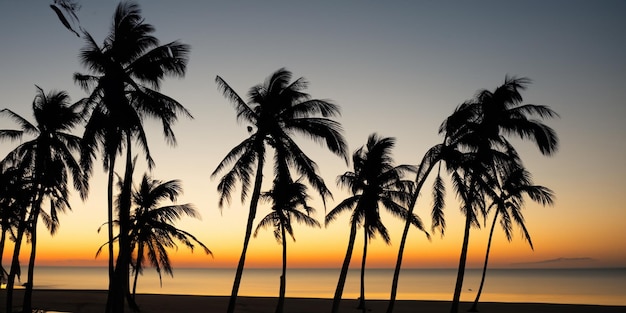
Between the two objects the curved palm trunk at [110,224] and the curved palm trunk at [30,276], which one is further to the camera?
the curved palm trunk at [30,276]

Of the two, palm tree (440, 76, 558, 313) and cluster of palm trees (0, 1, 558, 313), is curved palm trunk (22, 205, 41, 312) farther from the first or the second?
palm tree (440, 76, 558, 313)

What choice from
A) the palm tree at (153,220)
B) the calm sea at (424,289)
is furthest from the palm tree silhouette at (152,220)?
the calm sea at (424,289)

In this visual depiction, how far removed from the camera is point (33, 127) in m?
22.8

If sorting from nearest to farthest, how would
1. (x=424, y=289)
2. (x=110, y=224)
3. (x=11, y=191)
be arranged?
1. (x=110, y=224)
2. (x=11, y=191)
3. (x=424, y=289)

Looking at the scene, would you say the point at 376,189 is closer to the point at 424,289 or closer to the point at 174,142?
the point at 174,142

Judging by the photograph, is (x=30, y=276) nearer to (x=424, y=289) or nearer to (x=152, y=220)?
(x=152, y=220)

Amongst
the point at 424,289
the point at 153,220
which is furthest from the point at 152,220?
the point at 424,289

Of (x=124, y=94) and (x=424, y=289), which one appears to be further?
(x=424, y=289)

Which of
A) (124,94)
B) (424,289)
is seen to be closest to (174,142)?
(124,94)

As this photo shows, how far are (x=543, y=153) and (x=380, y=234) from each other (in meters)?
9.57

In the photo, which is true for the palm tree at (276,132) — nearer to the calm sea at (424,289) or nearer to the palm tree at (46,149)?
the palm tree at (46,149)

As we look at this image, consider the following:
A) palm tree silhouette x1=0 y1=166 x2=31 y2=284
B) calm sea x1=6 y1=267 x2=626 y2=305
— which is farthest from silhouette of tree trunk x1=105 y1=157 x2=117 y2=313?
calm sea x1=6 y1=267 x2=626 y2=305

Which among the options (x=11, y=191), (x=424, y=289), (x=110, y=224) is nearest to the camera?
(x=110, y=224)

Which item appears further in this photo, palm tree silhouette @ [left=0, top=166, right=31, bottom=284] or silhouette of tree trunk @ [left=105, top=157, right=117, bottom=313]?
palm tree silhouette @ [left=0, top=166, right=31, bottom=284]
